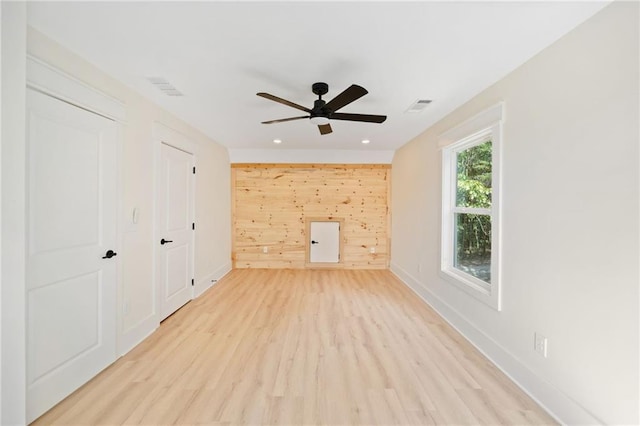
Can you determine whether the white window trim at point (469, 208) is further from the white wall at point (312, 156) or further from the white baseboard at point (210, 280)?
the white baseboard at point (210, 280)

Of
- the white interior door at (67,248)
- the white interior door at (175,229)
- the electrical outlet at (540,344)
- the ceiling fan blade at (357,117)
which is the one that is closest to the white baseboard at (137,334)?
the white interior door at (67,248)

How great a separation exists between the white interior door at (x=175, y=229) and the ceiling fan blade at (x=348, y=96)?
2075mm

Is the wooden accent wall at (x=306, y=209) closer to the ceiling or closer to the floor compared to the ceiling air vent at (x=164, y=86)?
closer to the floor

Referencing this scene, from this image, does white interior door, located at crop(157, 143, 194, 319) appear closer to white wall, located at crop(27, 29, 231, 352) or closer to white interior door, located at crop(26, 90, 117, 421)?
white wall, located at crop(27, 29, 231, 352)

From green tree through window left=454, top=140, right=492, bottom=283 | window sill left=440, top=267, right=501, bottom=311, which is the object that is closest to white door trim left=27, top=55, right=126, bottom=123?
green tree through window left=454, top=140, right=492, bottom=283

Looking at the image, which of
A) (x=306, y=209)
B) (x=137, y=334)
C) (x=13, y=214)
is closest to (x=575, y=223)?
(x=13, y=214)

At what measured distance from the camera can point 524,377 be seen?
2078 millimetres

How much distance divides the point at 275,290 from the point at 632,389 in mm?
3776

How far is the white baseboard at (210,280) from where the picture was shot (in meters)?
4.14

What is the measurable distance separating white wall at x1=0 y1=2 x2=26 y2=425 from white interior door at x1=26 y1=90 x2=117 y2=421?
9.5 inches

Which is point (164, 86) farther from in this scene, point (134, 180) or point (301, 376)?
point (301, 376)

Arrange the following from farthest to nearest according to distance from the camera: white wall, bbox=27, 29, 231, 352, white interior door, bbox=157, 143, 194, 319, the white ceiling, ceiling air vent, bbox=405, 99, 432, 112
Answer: white interior door, bbox=157, 143, 194, 319 → ceiling air vent, bbox=405, 99, 432, 112 → white wall, bbox=27, 29, 231, 352 → the white ceiling

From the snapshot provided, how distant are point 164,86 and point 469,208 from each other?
3281mm

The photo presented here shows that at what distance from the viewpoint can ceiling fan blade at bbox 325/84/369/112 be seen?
2064 mm
